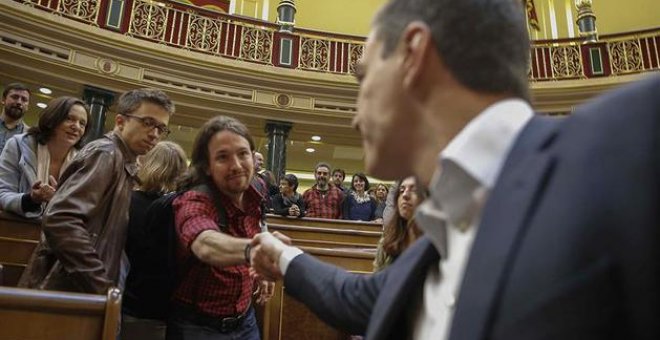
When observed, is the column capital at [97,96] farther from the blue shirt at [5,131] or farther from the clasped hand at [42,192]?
the clasped hand at [42,192]

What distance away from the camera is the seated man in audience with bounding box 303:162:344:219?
6.06 m

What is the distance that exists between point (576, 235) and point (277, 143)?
833 centimetres

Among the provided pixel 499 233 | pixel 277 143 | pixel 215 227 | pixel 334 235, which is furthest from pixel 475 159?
pixel 277 143

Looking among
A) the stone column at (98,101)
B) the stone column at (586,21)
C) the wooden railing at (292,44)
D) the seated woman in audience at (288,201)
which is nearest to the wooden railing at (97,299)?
the seated woman in audience at (288,201)

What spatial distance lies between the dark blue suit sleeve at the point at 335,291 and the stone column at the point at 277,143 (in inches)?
292

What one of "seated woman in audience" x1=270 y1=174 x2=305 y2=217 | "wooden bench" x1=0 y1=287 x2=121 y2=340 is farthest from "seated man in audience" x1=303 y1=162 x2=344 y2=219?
"wooden bench" x1=0 y1=287 x2=121 y2=340

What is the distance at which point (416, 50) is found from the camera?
0.74 metres

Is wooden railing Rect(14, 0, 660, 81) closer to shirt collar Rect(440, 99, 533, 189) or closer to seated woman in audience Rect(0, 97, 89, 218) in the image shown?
seated woman in audience Rect(0, 97, 89, 218)

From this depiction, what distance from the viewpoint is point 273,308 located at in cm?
256

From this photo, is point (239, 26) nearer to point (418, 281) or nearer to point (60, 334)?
point (60, 334)

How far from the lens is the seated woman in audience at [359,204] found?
610 centimetres

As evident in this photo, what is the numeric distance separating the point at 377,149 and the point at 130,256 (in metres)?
1.41

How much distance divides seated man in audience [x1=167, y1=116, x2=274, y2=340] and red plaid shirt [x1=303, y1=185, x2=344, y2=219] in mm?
4387

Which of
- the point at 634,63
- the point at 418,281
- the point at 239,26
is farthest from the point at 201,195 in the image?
the point at 634,63
